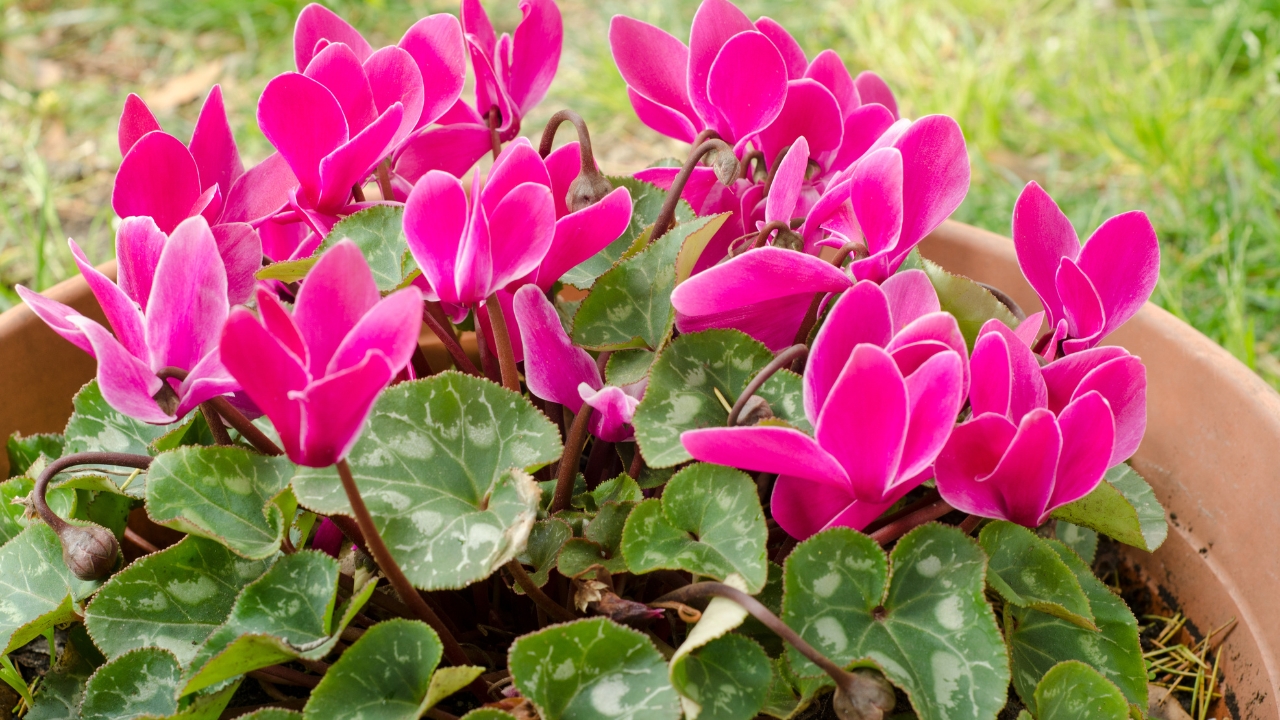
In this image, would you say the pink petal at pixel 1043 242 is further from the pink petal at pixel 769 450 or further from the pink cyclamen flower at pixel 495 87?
the pink cyclamen flower at pixel 495 87

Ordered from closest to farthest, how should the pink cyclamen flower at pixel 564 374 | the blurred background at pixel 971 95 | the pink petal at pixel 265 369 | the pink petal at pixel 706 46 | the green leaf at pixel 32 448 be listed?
the pink petal at pixel 265 369 < the pink cyclamen flower at pixel 564 374 < the pink petal at pixel 706 46 < the green leaf at pixel 32 448 < the blurred background at pixel 971 95

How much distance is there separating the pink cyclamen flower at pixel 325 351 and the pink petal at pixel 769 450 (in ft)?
0.53

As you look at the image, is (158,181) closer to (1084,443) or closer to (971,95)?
(1084,443)

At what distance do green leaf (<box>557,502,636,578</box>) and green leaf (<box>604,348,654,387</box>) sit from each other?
0.29 ft

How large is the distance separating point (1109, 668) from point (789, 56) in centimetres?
50

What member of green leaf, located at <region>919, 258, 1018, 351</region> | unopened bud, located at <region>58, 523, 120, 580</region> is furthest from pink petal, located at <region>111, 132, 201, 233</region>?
green leaf, located at <region>919, 258, 1018, 351</region>

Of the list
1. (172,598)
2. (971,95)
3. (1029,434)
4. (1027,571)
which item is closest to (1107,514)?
(1027,571)

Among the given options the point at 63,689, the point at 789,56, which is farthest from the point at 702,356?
the point at 63,689

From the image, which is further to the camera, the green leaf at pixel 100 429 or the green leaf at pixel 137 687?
the green leaf at pixel 100 429

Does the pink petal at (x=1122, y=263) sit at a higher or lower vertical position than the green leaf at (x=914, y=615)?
higher

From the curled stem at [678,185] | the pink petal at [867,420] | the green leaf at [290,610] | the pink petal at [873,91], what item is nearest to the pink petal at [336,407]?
the green leaf at [290,610]

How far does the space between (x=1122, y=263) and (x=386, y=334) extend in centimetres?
49

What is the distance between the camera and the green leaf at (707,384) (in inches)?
24.7

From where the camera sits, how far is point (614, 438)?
2.22 ft
